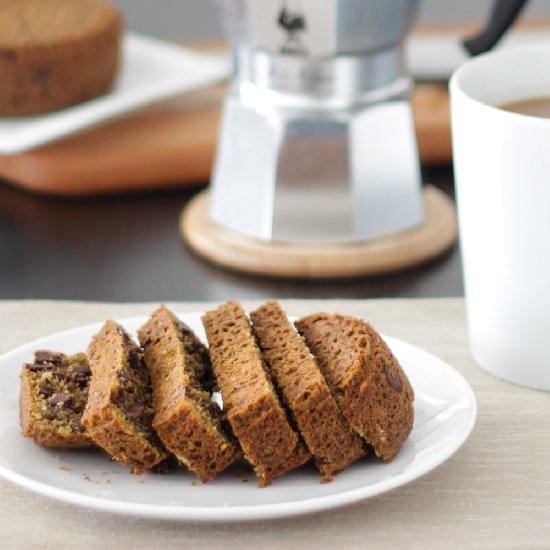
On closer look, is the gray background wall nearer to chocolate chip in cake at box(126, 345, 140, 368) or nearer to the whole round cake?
the whole round cake

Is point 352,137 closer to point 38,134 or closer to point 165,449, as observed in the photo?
point 38,134

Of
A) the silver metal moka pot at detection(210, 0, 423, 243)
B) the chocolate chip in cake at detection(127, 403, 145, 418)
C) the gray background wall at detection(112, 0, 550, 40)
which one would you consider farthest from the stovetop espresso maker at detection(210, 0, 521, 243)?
the gray background wall at detection(112, 0, 550, 40)

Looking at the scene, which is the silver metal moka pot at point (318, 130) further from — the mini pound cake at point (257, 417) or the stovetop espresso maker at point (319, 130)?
the mini pound cake at point (257, 417)

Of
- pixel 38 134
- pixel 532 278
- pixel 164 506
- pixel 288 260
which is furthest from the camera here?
pixel 38 134

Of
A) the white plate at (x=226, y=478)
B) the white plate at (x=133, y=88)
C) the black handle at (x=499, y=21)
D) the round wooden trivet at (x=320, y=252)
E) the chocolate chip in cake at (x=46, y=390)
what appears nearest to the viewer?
the white plate at (x=226, y=478)

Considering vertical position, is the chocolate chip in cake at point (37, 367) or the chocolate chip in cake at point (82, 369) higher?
the chocolate chip in cake at point (37, 367)

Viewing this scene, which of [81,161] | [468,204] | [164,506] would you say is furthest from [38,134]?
[164,506]

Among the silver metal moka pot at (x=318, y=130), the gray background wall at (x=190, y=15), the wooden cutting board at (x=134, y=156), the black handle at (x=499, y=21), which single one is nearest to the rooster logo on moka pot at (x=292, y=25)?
the silver metal moka pot at (x=318, y=130)

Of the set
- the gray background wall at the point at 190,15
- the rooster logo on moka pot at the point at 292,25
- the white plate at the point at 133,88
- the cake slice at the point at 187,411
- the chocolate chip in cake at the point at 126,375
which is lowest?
the gray background wall at the point at 190,15
